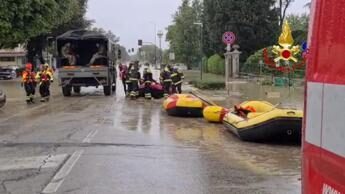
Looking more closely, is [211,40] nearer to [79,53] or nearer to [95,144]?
[79,53]

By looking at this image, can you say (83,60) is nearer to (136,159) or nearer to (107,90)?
(107,90)

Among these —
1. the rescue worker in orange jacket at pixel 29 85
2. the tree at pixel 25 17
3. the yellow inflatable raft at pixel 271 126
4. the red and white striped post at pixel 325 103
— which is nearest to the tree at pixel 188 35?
the tree at pixel 25 17

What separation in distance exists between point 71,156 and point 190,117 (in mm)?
9448

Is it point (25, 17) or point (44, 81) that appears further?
point (25, 17)

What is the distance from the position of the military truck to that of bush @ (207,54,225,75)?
1167 inches

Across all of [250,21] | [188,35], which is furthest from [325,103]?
[188,35]

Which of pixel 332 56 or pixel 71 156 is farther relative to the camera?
pixel 71 156

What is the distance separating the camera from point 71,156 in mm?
11234

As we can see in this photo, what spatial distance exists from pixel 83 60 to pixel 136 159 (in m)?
23.7

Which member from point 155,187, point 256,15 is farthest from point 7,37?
point 256,15

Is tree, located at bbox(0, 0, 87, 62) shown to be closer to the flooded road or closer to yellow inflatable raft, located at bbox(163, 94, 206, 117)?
the flooded road

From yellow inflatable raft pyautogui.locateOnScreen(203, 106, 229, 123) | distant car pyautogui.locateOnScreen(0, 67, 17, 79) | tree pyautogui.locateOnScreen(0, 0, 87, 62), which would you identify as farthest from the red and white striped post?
distant car pyautogui.locateOnScreen(0, 67, 17, 79)

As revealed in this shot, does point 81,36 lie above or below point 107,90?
above

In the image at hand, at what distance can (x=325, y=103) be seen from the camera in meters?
2.81
